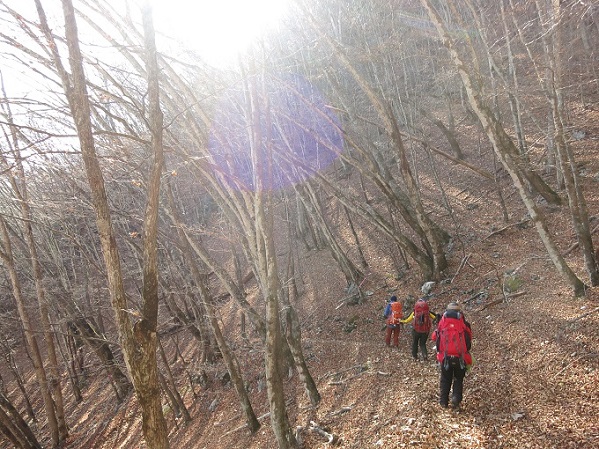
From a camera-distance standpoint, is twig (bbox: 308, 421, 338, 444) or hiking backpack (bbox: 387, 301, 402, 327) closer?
twig (bbox: 308, 421, 338, 444)

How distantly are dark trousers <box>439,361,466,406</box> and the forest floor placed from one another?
176mm

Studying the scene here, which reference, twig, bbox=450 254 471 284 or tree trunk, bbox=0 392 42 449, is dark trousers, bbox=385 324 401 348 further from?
tree trunk, bbox=0 392 42 449

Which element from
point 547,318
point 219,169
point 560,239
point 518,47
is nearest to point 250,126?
point 219,169

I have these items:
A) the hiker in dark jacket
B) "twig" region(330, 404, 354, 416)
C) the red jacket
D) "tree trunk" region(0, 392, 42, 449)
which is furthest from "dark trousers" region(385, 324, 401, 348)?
"tree trunk" region(0, 392, 42, 449)

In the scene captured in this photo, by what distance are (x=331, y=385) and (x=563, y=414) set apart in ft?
15.8

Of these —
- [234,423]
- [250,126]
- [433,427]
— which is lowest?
[234,423]

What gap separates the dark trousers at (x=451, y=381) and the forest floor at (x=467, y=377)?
0.58ft

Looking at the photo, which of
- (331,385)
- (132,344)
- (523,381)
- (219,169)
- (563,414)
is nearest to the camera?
(132,344)

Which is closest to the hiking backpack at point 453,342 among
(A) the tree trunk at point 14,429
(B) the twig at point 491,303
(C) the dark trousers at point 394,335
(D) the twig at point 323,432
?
(D) the twig at point 323,432

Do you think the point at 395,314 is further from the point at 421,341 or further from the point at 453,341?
the point at 453,341

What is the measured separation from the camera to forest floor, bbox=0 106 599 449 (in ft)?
17.3

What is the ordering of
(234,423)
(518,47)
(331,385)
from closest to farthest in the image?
1. (331,385)
2. (234,423)
3. (518,47)

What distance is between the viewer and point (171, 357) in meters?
16.6

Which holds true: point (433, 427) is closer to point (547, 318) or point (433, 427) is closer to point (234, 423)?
point (547, 318)
